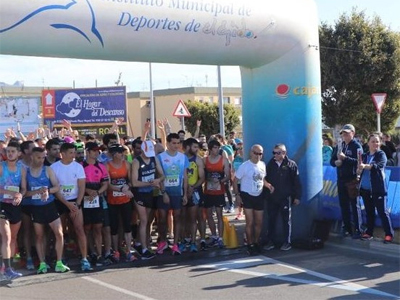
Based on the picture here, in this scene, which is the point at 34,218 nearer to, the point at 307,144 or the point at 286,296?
the point at 286,296

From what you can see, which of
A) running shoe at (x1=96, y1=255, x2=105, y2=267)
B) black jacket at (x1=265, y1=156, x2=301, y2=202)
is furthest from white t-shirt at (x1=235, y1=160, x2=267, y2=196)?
running shoe at (x1=96, y1=255, x2=105, y2=267)

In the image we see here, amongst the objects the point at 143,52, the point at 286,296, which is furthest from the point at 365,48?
the point at 286,296

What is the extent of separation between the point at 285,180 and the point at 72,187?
3170mm

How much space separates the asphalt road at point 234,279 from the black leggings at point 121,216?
0.56 meters

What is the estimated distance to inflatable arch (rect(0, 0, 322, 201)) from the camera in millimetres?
6965

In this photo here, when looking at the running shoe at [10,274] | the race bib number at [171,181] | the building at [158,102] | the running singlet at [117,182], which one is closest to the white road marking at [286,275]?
the race bib number at [171,181]

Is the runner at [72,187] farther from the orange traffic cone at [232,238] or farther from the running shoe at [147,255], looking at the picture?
the orange traffic cone at [232,238]

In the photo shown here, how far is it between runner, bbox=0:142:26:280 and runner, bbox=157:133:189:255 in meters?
2.09

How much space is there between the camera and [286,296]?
20.7 feet

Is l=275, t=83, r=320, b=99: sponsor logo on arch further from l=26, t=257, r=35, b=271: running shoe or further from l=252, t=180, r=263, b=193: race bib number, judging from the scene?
l=26, t=257, r=35, b=271: running shoe

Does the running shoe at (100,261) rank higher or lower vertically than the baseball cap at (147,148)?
lower

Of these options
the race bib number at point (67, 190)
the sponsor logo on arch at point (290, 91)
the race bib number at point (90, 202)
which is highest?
the sponsor logo on arch at point (290, 91)

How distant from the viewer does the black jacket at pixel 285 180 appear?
28.7 feet

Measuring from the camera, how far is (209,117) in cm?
4759
